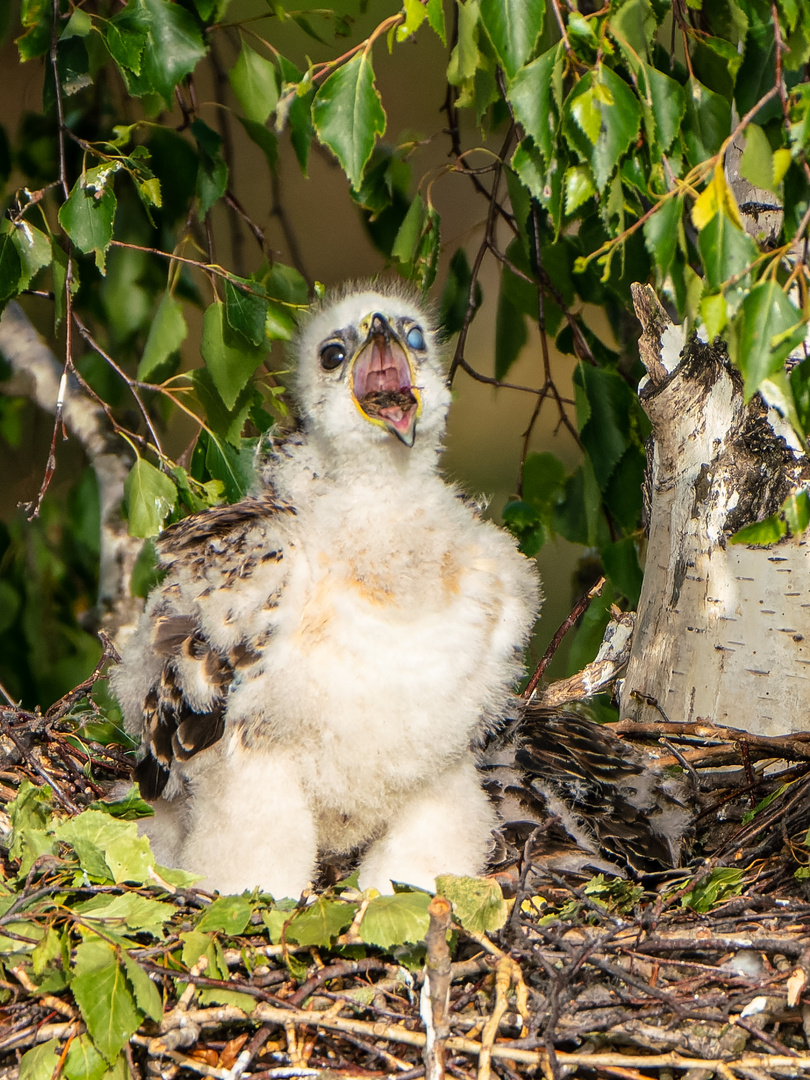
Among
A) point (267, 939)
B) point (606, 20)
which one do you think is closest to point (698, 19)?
point (606, 20)

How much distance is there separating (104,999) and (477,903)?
0.47 metres

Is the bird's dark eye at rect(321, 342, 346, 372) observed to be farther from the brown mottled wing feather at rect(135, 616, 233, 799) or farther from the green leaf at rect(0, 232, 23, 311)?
the green leaf at rect(0, 232, 23, 311)

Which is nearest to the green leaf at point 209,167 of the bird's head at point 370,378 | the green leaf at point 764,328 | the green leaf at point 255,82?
the green leaf at point 255,82

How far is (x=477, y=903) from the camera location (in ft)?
4.73

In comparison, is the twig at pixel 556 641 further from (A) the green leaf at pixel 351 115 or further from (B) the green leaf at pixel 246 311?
(A) the green leaf at pixel 351 115

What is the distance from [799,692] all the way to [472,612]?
0.73m

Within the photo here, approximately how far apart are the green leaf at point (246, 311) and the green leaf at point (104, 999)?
1.18m

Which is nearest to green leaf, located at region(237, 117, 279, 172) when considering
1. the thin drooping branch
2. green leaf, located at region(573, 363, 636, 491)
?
the thin drooping branch

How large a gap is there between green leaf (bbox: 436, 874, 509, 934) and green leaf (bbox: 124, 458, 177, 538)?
1.02 m

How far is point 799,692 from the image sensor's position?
2107mm

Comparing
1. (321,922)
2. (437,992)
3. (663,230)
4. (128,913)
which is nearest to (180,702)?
(128,913)

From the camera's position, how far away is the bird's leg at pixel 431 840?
6.00 feet

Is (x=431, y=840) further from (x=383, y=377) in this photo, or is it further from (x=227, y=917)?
(x=383, y=377)

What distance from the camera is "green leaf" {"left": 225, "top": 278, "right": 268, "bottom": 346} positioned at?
2.13m
